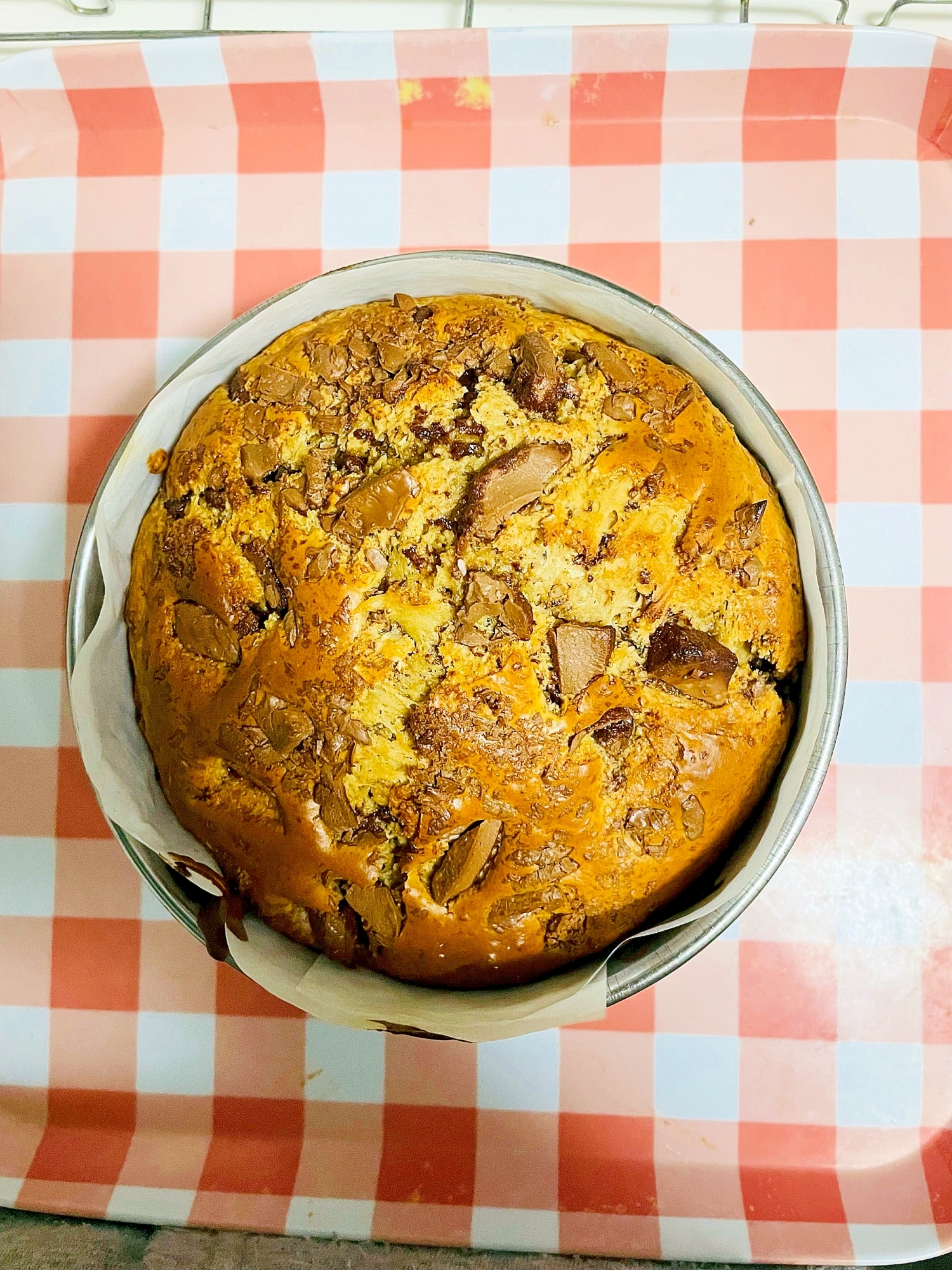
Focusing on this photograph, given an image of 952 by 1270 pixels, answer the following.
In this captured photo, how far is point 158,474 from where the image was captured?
1410 mm

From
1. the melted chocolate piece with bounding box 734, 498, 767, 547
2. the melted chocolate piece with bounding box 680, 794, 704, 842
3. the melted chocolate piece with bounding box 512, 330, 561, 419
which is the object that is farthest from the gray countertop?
the melted chocolate piece with bounding box 512, 330, 561, 419

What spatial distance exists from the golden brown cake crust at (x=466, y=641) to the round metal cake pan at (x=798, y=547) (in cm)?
6

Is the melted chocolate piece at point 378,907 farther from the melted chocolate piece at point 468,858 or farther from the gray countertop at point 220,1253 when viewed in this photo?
the gray countertop at point 220,1253

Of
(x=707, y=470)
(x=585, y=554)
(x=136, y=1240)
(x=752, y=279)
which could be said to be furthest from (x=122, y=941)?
(x=752, y=279)

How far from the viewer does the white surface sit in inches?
68.7

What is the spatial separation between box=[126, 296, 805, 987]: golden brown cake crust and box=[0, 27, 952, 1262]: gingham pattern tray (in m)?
0.46

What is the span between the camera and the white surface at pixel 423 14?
1.75m

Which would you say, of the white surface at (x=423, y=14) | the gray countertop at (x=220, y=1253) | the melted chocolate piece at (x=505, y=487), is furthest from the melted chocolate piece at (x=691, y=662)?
the white surface at (x=423, y=14)

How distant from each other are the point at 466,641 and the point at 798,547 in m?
0.56

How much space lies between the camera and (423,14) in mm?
1767

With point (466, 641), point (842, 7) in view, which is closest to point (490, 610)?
point (466, 641)

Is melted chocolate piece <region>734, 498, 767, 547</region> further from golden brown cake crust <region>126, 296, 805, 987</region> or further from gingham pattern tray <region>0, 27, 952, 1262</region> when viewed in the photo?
gingham pattern tray <region>0, 27, 952, 1262</region>

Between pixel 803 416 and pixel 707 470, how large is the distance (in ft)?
1.71

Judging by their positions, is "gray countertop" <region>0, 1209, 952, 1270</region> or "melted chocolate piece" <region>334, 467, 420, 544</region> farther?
"gray countertop" <region>0, 1209, 952, 1270</region>
